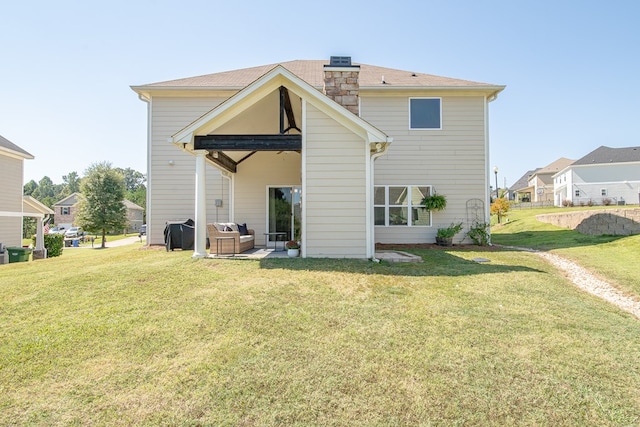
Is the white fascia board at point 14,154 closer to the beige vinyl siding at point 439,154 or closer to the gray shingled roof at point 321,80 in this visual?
the gray shingled roof at point 321,80

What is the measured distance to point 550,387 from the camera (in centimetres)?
283

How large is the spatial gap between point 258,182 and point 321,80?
4799 mm

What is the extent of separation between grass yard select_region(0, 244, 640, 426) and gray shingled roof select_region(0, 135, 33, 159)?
15.2m

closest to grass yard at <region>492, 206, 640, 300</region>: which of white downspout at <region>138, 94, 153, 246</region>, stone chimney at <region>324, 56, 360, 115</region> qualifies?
stone chimney at <region>324, 56, 360, 115</region>

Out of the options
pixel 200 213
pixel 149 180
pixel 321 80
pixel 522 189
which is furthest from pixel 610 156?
pixel 149 180

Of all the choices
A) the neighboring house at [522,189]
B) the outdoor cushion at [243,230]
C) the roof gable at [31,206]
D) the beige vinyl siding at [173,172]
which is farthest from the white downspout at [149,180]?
the neighboring house at [522,189]

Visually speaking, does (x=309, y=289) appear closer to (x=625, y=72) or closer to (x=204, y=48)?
(x=204, y=48)

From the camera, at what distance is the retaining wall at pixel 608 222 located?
38.5 feet

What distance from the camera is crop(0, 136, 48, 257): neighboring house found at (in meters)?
16.3

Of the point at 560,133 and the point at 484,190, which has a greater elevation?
the point at 560,133

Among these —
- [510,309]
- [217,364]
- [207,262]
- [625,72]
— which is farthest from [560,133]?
[217,364]

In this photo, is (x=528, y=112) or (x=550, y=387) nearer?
(x=550, y=387)

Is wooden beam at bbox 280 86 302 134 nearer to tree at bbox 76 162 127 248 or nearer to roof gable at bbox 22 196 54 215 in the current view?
roof gable at bbox 22 196 54 215

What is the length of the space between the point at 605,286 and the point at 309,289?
558 cm
